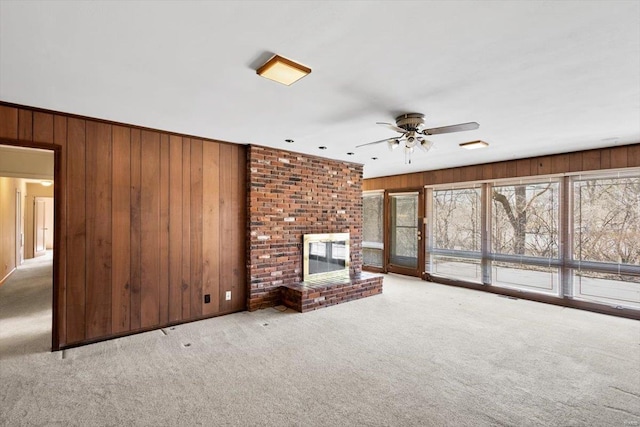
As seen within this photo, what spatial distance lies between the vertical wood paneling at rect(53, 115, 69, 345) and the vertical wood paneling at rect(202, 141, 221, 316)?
144 centimetres

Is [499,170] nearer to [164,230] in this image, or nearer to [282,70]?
[282,70]

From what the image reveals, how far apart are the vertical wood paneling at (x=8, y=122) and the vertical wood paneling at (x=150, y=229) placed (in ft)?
3.57

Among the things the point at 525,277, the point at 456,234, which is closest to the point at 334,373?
the point at 525,277

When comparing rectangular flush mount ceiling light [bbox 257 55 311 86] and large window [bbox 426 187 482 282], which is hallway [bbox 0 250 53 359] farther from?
large window [bbox 426 187 482 282]

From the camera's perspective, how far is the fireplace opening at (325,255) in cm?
511

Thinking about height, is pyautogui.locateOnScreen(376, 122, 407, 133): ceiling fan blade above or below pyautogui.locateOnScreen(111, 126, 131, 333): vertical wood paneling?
above

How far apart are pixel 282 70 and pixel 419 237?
5.59 metres

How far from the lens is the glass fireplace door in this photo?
6.98 m

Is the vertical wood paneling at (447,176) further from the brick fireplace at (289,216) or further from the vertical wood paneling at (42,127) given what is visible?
the vertical wood paneling at (42,127)

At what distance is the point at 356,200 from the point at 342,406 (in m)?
4.16

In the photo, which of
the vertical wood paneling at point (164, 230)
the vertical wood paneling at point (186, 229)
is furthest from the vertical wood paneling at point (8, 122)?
the vertical wood paneling at point (186, 229)

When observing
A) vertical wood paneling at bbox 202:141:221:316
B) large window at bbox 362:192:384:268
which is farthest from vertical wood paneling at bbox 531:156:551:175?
vertical wood paneling at bbox 202:141:221:316

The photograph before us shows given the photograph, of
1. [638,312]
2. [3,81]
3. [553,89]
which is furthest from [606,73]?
[3,81]

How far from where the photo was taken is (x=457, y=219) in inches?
248
